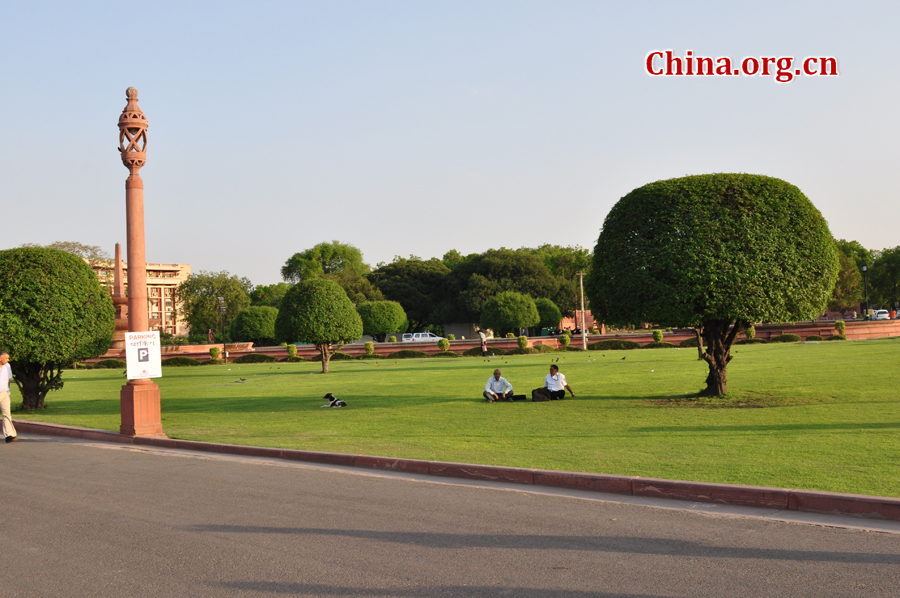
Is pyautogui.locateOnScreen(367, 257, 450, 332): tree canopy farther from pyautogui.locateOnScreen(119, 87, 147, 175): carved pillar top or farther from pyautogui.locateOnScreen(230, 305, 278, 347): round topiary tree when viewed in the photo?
pyautogui.locateOnScreen(119, 87, 147, 175): carved pillar top

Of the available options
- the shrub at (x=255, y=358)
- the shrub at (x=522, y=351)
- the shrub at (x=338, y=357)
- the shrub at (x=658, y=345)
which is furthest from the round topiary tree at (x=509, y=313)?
the shrub at (x=255, y=358)

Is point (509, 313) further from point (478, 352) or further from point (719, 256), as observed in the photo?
point (719, 256)

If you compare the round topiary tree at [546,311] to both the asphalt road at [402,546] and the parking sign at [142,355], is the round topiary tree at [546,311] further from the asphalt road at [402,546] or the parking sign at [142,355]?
the asphalt road at [402,546]

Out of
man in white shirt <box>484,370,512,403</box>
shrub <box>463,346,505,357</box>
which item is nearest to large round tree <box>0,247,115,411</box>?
man in white shirt <box>484,370,512,403</box>

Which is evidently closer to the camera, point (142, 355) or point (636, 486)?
point (636, 486)

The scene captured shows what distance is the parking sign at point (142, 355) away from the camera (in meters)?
14.6

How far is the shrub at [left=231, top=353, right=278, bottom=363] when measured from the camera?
53541 millimetres

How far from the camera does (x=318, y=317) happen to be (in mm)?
36656

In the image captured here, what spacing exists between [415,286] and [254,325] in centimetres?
2562

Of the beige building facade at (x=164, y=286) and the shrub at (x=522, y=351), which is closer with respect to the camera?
the shrub at (x=522, y=351)

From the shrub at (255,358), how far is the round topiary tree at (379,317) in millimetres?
19469

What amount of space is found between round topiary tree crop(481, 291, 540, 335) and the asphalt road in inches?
2297

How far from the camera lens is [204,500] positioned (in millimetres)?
8211

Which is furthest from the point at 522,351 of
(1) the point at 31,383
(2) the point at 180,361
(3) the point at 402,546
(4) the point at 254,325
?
(3) the point at 402,546
